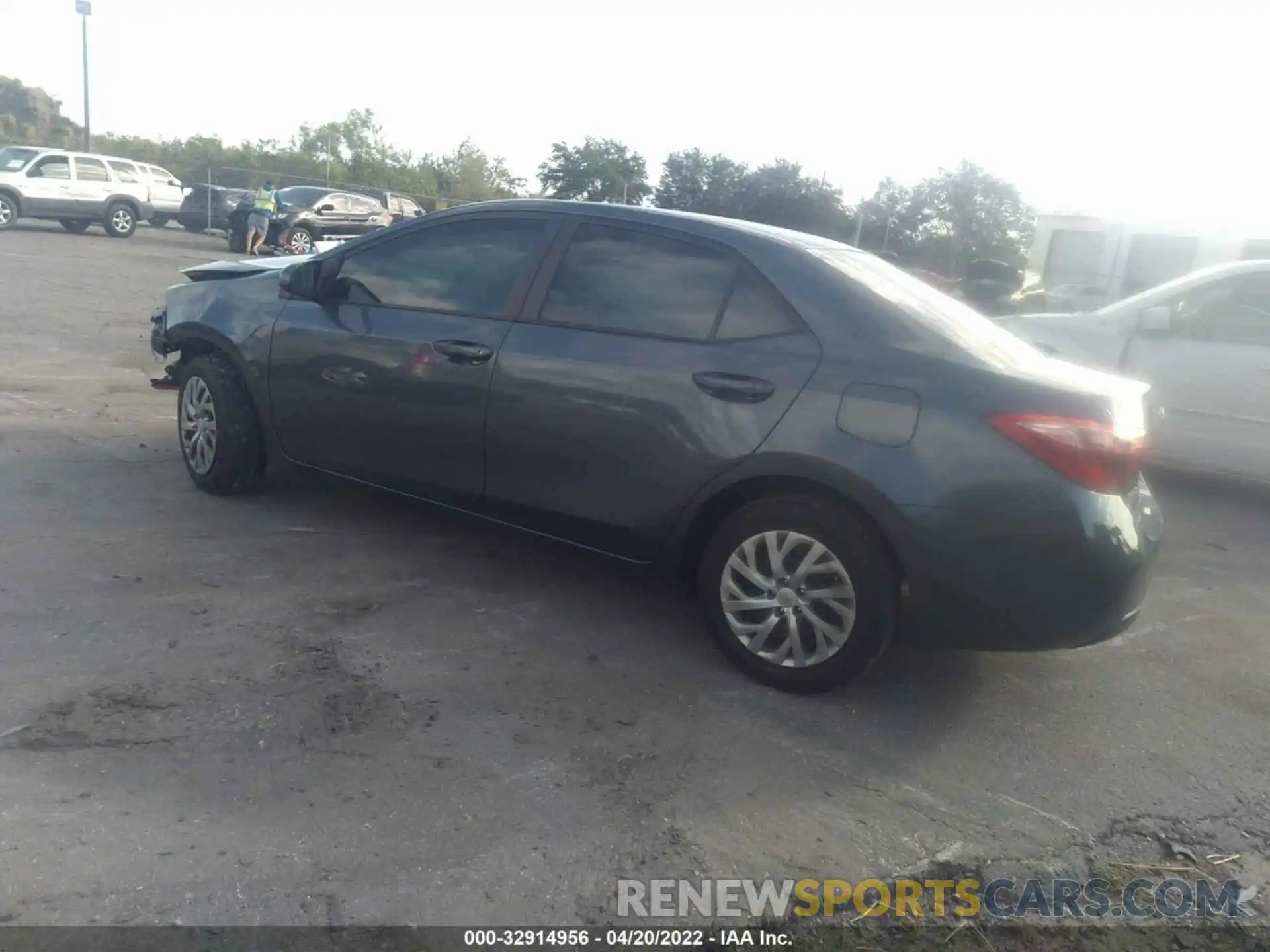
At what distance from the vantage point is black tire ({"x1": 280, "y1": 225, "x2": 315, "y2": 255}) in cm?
2523

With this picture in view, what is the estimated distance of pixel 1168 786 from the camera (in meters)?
3.55

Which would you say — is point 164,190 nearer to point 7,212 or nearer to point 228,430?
point 7,212

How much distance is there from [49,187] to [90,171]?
116 centimetres

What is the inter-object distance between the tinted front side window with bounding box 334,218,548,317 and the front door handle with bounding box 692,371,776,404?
104 cm

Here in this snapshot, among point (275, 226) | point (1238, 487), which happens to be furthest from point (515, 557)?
point (275, 226)

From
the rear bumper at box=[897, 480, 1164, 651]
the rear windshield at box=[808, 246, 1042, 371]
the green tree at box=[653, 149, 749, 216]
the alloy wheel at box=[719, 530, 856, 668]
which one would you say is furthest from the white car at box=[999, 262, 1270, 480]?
the green tree at box=[653, 149, 749, 216]

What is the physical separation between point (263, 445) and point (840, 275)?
3083 mm

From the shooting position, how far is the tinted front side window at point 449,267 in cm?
462

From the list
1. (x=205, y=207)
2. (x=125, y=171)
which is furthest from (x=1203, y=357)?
(x=205, y=207)

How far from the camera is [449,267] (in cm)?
480

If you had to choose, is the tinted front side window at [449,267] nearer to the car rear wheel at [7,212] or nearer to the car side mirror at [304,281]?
the car side mirror at [304,281]

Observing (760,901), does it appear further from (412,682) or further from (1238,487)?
(1238,487)

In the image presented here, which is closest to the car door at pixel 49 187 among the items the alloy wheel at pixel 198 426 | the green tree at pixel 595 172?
the green tree at pixel 595 172

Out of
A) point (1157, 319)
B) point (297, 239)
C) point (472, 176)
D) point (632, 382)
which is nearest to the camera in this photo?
point (632, 382)
